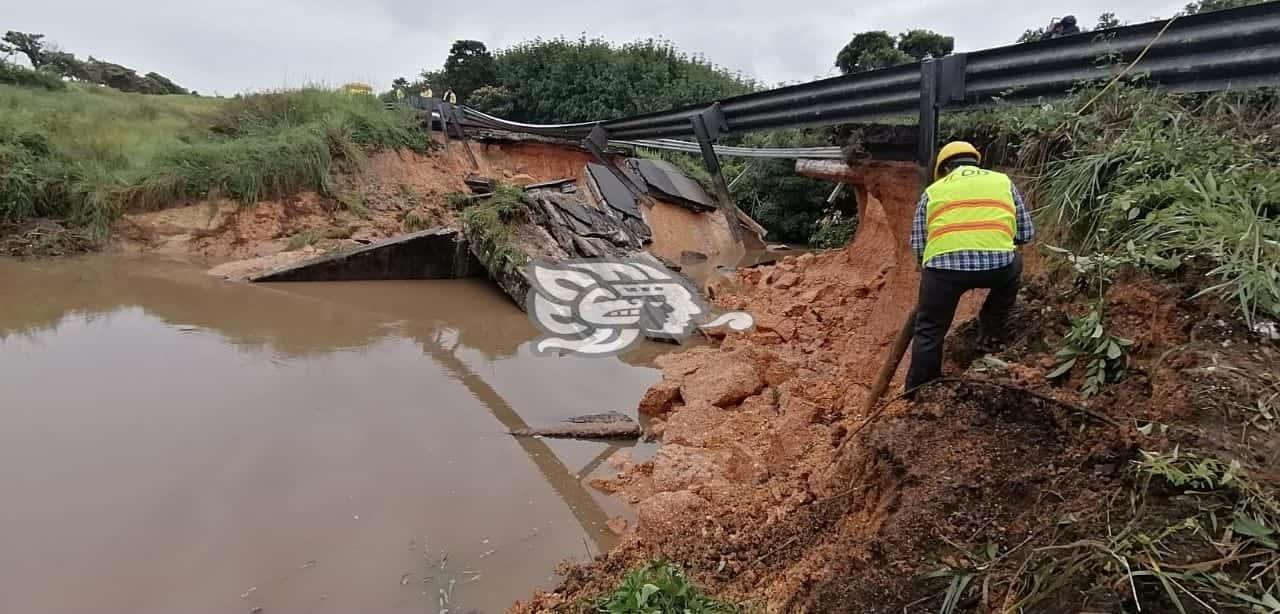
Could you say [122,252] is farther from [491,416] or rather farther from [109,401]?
[491,416]

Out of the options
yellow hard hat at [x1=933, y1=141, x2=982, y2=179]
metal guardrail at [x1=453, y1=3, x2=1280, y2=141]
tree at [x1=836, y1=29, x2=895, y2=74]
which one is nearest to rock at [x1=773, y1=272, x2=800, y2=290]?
metal guardrail at [x1=453, y1=3, x2=1280, y2=141]

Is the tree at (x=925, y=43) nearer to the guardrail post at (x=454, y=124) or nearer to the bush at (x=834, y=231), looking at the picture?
the bush at (x=834, y=231)

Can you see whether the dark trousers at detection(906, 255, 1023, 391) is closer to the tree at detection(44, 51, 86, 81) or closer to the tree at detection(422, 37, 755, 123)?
the tree at detection(422, 37, 755, 123)

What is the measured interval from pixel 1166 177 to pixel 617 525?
304cm

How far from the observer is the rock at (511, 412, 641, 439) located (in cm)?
443

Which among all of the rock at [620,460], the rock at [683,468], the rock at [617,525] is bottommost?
the rock at [617,525]

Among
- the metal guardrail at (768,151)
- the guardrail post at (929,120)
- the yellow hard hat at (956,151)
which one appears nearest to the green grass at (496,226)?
the metal guardrail at (768,151)

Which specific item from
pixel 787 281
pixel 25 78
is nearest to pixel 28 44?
pixel 25 78

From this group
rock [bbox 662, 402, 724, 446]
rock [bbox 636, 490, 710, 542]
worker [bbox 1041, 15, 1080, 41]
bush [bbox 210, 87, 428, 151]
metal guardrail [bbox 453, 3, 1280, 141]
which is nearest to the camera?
rock [bbox 636, 490, 710, 542]

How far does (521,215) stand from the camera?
31.1ft

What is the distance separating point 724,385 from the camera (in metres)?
4.87

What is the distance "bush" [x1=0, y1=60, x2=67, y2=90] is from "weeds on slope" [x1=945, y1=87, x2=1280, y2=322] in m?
20.4

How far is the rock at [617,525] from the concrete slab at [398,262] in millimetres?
6383

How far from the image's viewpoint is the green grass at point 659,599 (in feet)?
7.04
